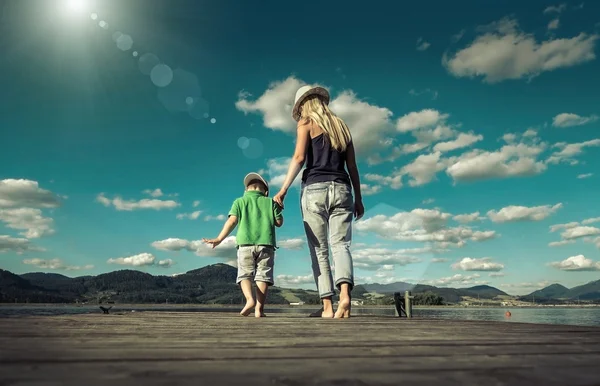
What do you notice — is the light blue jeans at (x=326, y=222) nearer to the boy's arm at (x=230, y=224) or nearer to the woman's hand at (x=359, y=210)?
the woman's hand at (x=359, y=210)

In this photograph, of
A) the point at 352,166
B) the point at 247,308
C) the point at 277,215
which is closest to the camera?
the point at 352,166

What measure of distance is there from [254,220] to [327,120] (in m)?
2.44

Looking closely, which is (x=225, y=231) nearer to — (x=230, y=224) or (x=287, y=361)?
(x=230, y=224)

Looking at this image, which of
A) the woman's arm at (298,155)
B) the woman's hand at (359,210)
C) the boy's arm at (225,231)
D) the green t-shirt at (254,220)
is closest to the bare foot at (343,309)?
the woman's hand at (359,210)

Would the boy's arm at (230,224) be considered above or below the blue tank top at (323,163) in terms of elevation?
below

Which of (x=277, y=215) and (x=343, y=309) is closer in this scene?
(x=343, y=309)

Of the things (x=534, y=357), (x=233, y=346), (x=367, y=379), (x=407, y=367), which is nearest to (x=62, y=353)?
(x=233, y=346)

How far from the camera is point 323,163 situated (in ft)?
23.0

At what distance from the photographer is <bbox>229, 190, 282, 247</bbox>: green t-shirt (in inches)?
322

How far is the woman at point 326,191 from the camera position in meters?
6.80

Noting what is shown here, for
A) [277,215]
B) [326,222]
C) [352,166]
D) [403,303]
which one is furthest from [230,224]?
[403,303]

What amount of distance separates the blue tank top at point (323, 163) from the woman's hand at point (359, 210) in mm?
594

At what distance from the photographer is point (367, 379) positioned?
1576 mm

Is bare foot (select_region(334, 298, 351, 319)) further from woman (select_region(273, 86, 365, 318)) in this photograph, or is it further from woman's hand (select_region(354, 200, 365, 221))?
woman's hand (select_region(354, 200, 365, 221))
